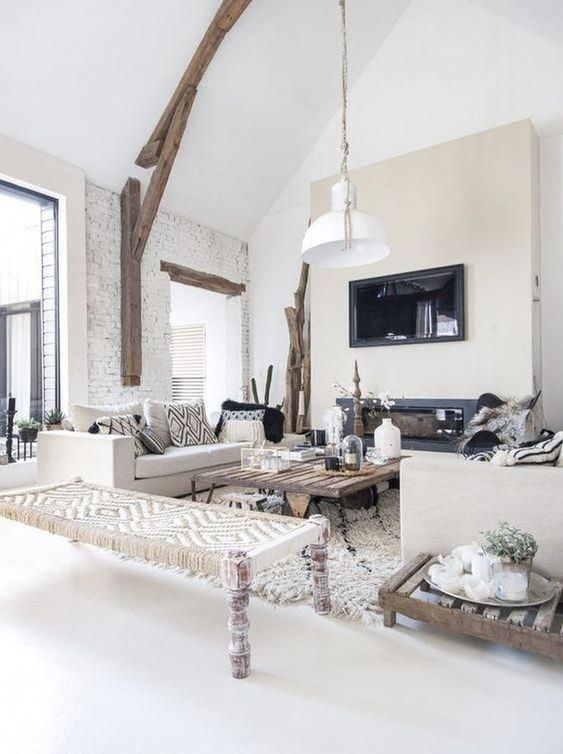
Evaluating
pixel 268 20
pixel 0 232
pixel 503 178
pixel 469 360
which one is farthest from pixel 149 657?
pixel 268 20

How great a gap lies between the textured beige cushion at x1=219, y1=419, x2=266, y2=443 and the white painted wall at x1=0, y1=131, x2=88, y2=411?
1.65 metres

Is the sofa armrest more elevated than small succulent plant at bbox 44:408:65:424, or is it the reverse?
small succulent plant at bbox 44:408:65:424

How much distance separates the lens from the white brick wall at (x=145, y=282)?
5789 millimetres

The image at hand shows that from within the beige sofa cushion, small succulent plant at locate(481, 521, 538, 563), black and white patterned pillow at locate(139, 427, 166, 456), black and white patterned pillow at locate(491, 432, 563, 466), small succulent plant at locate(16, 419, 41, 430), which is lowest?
the beige sofa cushion

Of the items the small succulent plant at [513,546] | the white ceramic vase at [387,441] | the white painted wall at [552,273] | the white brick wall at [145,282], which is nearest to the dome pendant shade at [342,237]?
the white ceramic vase at [387,441]

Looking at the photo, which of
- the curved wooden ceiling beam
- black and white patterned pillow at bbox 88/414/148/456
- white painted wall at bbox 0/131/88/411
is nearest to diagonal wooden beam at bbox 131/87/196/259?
the curved wooden ceiling beam

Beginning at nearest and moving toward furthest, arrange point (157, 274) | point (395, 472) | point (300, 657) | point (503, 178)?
point (300, 657) < point (395, 472) < point (503, 178) < point (157, 274)

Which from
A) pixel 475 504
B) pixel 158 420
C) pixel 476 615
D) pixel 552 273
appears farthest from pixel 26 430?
pixel 552 273

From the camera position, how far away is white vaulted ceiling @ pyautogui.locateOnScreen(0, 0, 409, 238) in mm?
4574

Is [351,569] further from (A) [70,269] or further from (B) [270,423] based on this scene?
(A) [70,269]

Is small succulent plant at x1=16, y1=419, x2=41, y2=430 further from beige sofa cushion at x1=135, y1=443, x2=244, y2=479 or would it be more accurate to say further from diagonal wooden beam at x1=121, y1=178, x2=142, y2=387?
beige sofa cushion at x1=135, y1=443, x2=244, y2=479

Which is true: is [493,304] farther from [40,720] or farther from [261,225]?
[40,720]

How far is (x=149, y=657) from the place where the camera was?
1.79m

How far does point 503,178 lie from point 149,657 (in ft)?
16.8
